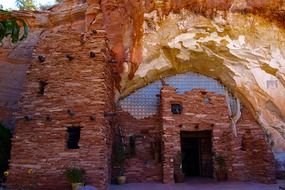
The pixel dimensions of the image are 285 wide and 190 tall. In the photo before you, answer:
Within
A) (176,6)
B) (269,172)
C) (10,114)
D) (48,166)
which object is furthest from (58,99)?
(269,172)

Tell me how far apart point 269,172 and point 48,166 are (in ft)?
24.7

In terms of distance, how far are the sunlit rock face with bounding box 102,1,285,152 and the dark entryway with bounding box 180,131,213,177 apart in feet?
7.81

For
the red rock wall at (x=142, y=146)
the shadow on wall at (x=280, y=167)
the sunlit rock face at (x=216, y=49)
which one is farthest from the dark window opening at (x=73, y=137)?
the shadow on wall at (x=280, y=167)

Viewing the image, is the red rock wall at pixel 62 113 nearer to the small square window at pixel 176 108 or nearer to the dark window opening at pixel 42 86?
the dark window opening at pixel 42 86

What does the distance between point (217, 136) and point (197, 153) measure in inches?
90.2

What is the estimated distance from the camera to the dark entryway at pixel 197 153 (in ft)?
39.1

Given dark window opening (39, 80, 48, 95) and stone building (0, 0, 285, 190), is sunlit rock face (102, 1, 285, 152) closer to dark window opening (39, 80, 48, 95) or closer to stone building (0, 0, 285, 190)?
stone building (0, 0, 285, 190)

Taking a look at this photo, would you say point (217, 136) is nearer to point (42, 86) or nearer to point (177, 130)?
point (177, 130)

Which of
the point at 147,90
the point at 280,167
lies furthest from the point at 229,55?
the point at 280,167

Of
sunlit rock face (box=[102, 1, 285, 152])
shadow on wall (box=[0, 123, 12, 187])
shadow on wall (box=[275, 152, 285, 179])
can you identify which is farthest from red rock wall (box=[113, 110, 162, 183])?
shadow on wall (box=[275, 152, 285, 179])

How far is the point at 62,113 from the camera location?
857 cm

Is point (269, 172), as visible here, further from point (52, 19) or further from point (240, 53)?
point (52, 19)

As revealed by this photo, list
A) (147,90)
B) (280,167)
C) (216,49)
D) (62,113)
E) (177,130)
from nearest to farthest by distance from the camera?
1. (62,113)
2. (177,130)
3. (280,167)
4. (216,49)
5. (147,90)

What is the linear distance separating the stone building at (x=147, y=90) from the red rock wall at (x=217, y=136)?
0.04 meters
